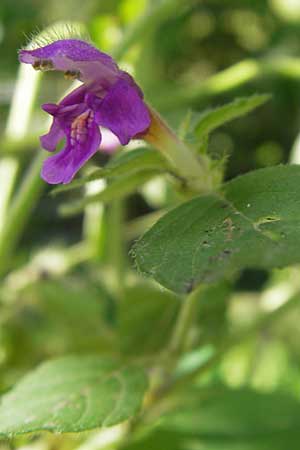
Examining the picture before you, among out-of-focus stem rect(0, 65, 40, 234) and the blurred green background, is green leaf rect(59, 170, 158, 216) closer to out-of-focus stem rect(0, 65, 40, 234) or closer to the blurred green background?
the blurred green background

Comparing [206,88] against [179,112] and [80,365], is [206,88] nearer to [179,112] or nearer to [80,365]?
[179,112]

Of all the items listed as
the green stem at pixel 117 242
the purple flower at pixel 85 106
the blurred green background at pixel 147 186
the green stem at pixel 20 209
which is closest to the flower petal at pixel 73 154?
the purple flower at pixel 85 106

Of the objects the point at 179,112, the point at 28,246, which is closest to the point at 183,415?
the point at 179,112

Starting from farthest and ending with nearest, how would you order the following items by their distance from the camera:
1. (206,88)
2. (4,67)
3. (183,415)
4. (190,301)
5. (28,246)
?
1. (28,246)
2. (4,67)
3. (206,88)
4. (183,415)
5. (190,301)

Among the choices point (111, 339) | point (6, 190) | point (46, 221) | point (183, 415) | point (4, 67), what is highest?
point (4, 67)

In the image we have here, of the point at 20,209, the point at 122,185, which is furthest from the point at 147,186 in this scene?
the point at 122,185

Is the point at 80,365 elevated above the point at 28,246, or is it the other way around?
the point at 28,246

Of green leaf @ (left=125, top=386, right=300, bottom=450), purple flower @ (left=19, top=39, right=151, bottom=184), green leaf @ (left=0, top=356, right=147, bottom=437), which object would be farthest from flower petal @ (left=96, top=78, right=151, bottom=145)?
green leaf @ (left=125, top=386, right=300, bottom=450)
